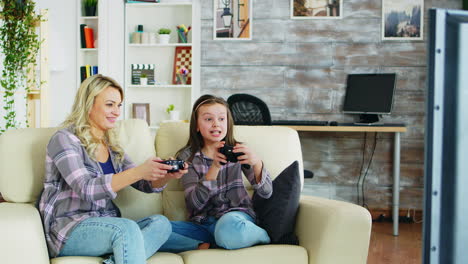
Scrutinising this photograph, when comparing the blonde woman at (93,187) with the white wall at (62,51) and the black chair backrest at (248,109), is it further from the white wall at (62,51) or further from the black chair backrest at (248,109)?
the white wall at (62,51)

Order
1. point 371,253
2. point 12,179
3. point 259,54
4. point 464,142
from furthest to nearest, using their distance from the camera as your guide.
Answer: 1. point 259,54
2. point 371,253
3. point 12,179
4. point 464,142

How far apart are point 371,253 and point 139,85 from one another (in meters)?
2.64

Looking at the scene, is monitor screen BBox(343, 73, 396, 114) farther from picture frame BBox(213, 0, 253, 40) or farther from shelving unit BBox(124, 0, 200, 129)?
shelving unit BBox(124, 0, 200, 129)

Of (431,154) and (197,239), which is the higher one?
(431,154)

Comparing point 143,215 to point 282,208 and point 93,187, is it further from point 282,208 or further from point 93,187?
point 282,208

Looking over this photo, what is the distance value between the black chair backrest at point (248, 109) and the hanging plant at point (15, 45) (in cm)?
167

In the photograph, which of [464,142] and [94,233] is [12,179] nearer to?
[94,233]

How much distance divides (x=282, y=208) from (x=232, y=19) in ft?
10.5

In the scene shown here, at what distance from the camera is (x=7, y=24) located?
Result: 471 centimetres

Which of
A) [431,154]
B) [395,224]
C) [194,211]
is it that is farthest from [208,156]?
[395,224]

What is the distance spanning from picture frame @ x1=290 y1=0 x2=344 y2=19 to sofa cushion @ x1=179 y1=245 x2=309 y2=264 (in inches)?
131

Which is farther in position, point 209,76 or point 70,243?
point 209,76

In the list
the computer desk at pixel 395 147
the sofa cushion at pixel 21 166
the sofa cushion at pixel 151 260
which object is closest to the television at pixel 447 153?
the sofa cushion at pixel 151 260

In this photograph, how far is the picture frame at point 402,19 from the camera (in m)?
5.08
